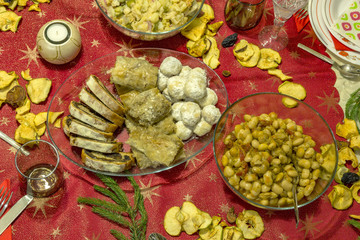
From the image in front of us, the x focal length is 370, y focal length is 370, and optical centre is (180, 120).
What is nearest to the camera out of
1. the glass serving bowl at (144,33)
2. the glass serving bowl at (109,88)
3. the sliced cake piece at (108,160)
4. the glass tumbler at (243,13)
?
the sliced cake piece at (108,160)

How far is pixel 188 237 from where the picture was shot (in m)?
1.66

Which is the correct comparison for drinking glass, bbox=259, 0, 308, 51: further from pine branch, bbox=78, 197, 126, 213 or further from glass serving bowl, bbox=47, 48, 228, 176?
pine branch, bbox=78, 197, 126, 213

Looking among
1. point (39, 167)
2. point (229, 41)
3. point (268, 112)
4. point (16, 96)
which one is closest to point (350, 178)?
point (268, 112)

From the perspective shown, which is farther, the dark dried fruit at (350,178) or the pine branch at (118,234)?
the dark dried fruit at (350,178)

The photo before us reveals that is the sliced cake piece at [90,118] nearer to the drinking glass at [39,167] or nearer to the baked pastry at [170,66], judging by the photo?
the drinking glass at [39,167]

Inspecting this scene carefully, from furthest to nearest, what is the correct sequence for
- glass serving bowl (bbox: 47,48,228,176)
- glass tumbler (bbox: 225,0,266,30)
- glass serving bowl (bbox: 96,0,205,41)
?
glass tumbler (bbox: 225,0,266,30) < glass serving bowl (bbox: 96,0,205,41) < glass serving bowl (bbox: 47,48,228,176)

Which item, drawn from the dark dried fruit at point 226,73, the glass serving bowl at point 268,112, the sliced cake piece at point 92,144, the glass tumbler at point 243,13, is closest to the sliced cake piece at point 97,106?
the sliced cake piece at point 92,144

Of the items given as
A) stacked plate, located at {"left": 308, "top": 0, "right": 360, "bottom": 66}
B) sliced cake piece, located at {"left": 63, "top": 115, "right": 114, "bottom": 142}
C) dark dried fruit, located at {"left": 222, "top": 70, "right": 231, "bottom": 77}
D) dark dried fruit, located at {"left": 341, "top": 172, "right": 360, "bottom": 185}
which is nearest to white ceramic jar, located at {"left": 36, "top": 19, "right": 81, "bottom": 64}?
sliced cake piece, located at {"left": 63, "top": 115, "right": 114, "bottom": 142}

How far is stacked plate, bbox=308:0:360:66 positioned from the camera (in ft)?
6.20

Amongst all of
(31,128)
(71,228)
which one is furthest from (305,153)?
(31,128)

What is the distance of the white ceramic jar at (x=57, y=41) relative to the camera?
1787mm

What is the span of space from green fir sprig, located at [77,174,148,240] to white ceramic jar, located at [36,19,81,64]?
0.63 meters

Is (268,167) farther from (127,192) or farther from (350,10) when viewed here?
(350,10)

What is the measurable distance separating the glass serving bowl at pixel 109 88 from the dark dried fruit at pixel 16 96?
18 centimetres
